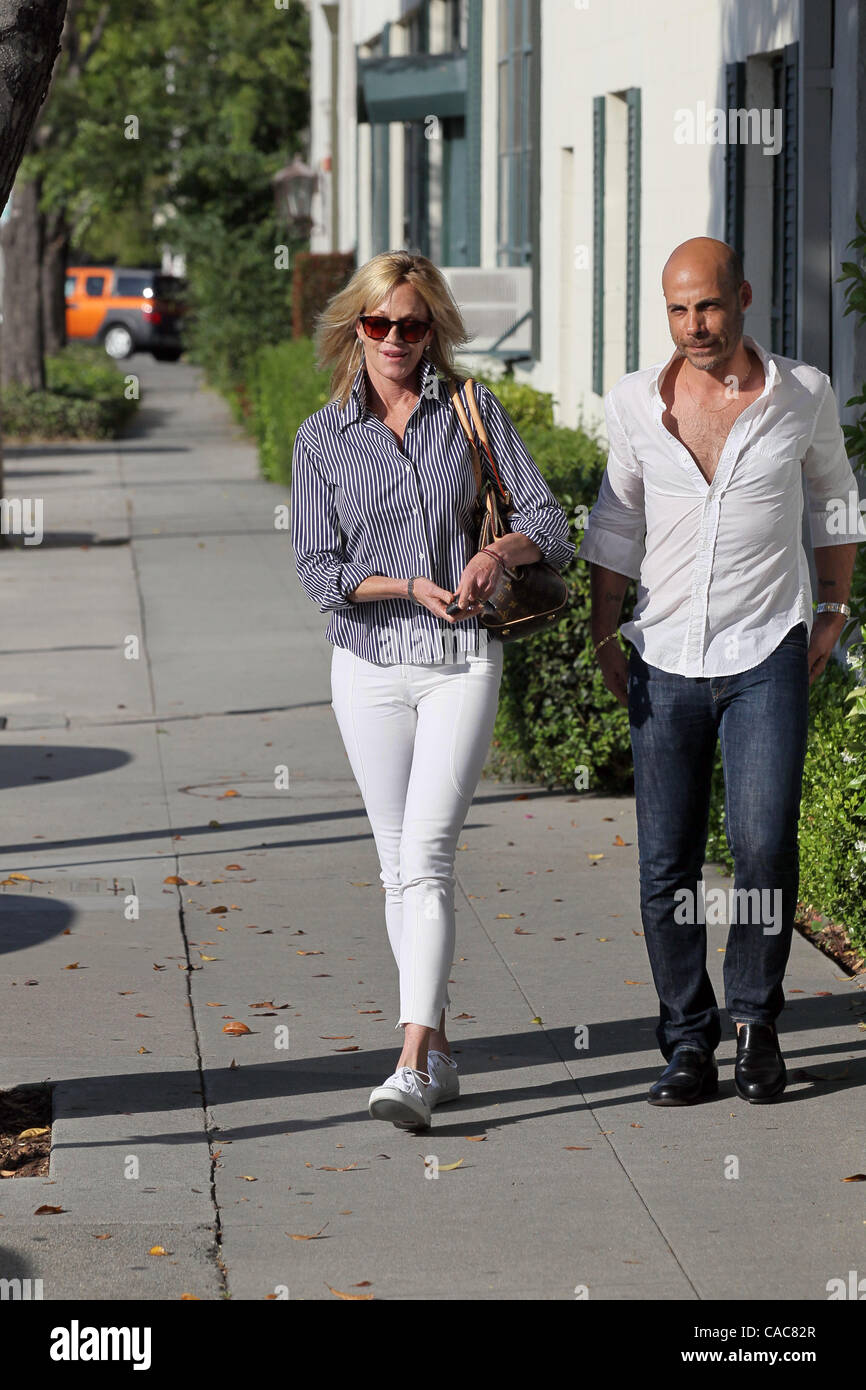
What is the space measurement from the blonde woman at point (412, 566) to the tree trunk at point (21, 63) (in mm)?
816

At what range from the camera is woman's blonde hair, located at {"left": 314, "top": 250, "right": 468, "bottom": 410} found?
486cm

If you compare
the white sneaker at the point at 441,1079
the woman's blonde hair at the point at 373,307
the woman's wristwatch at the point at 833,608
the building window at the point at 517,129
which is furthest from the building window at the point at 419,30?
the white sneaker at the point at 441,1079

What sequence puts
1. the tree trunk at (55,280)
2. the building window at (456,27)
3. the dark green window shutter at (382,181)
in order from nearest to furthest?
1. the building window at (456,27)
2. the dark green window shutter at (382,181)
3. the tree trunk at (55,280)

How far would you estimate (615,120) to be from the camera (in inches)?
490

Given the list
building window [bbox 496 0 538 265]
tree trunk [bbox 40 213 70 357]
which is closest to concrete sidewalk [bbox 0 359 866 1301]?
building window [bbox 496 0 538 265]

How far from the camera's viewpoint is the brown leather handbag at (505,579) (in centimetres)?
486

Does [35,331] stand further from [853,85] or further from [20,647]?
[853,85]

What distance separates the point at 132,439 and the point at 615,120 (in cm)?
1615

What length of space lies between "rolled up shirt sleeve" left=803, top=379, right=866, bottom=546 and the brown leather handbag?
2.15 ft

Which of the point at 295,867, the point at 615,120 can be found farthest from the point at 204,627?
the point at 295,867

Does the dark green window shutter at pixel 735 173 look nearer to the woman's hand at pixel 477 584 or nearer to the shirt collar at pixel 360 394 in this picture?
the shirt collar at pixel 360 394

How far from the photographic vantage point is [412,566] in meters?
4.89

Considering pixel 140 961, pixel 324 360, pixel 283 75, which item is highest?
pixel 283 75

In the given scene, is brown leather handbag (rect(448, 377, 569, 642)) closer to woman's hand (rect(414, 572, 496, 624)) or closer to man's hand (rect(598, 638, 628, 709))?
woman's hand (rect(414, 572, 496, 624))
